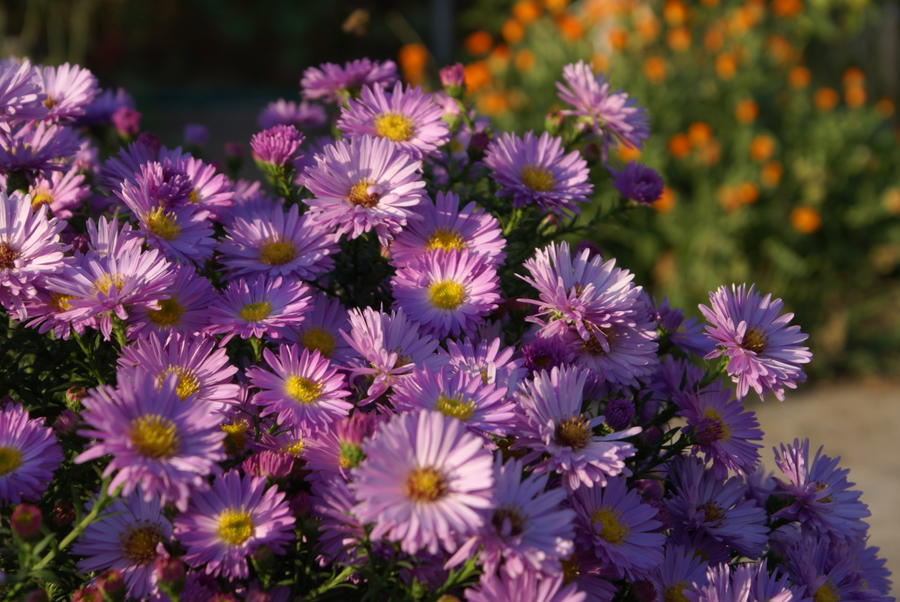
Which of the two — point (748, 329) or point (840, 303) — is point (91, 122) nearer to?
point (748, 329)

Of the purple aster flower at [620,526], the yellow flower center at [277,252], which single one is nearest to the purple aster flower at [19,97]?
the yellow flower center at [277,252]

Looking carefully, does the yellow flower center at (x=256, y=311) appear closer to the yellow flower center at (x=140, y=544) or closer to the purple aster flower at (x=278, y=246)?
the purple aster flower at (x=278, y=246)

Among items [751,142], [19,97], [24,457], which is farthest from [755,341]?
[751,142]

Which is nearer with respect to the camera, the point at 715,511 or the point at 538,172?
the point at 715,511

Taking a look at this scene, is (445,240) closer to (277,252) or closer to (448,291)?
(448,291)

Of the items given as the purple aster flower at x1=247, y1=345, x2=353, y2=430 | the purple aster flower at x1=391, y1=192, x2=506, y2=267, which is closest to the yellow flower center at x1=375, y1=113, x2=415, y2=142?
the purple aster flower at x1=391, y1=192, x2=506, y2=267
